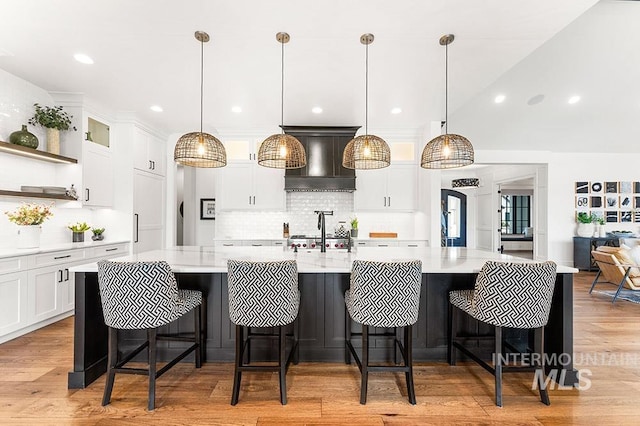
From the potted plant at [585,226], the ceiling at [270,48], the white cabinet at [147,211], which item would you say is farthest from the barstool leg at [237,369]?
the potted plant at [585,226]

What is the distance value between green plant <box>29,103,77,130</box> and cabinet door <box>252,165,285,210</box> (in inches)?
101

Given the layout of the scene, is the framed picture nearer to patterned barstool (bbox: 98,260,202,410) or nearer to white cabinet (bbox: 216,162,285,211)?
white cabinet (bbox: 216,162,285,211)

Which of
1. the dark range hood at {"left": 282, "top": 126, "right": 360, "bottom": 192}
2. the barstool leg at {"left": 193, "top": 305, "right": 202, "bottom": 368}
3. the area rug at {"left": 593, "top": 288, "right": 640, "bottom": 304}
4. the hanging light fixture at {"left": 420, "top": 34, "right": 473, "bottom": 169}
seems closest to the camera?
the barstool leg at {"left": 193, "top": 305, "right": 202, "bottom": 368}

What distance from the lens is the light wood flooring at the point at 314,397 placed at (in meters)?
1.96

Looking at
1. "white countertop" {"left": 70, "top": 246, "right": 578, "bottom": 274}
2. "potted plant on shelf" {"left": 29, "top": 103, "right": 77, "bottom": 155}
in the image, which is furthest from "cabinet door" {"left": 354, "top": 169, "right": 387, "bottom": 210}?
"potted plant on shelf" {"left": 29, "top": 103, "right": 77, "bottom": 155}

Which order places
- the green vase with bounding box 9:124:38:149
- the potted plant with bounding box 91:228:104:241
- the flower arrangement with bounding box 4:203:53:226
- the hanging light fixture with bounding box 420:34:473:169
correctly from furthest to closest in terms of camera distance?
the potted plant with bounding box 91:228:104:241
the green vase with bounding box 9:124:38:149
the flower arrangement with bounding box 4:203:53:226
the hanging light fixture with bounding box 420:34:473:169

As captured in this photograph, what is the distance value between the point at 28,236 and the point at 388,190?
4.80 m

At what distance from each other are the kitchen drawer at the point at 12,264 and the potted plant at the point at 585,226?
376 inches

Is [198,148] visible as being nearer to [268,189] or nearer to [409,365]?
[409,365]

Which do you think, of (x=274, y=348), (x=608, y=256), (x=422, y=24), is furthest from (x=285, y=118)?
(x=608, y=256)

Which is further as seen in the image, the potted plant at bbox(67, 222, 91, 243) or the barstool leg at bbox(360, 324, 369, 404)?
the potted plant at bbox(67, 222, 91, 243)

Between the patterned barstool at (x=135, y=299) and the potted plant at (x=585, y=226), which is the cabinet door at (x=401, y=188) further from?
the potted plant at (x=585, y=226)

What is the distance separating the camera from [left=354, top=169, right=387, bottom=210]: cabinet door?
539 centimetres

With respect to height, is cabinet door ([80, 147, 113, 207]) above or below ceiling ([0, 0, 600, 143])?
below
